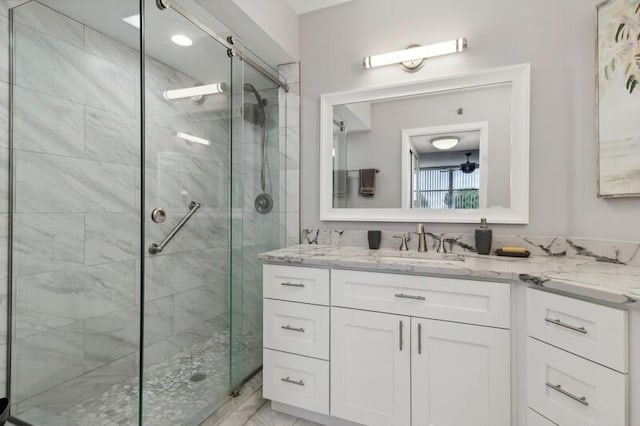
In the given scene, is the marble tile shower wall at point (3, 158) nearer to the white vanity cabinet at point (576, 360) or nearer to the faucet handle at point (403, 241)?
the faucet handle at point (403, 241)

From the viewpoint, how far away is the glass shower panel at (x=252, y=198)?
1.85m

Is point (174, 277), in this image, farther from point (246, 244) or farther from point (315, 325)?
point (315, 325)

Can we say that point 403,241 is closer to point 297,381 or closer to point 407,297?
point 407,297

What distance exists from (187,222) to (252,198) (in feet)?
1.40

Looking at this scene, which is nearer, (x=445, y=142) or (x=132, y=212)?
(x=132, y=212)

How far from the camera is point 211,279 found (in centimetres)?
196

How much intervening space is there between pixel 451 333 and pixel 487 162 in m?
1.00

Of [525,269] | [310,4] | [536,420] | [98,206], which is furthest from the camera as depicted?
[310,4]

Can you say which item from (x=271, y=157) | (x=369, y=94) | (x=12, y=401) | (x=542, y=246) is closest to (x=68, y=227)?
(x=12, y=401)

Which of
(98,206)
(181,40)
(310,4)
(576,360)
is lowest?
(576,360)

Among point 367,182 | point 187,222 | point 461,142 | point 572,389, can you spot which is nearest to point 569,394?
point 572,389

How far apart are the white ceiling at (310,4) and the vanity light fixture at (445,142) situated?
117 centimetres

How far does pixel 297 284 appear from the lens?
1579mm

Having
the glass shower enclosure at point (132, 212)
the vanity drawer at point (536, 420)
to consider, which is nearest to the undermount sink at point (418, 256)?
the vanity drawer at point (536, 420)
